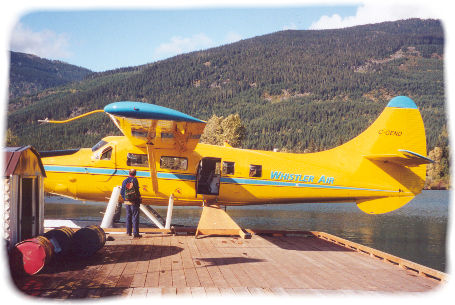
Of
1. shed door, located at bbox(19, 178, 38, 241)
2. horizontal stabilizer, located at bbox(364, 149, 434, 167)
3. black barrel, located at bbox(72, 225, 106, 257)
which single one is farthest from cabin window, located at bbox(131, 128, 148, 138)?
horizontal stabilizer, located at bbox(364, 149, 434, 167)

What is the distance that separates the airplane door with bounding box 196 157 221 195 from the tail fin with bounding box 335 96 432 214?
11.8ft

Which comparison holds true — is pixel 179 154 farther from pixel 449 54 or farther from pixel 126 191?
pixel 449 54

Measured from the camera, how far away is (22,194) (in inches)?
232

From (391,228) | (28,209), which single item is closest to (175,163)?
(28,209)

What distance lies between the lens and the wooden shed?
5219 millimetres

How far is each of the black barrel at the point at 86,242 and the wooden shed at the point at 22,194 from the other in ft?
2.48

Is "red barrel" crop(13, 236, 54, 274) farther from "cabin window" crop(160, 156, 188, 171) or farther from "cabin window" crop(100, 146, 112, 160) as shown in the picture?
"cabin window" crop(160, 156, 188, 171)

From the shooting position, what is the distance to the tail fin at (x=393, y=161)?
392 inches

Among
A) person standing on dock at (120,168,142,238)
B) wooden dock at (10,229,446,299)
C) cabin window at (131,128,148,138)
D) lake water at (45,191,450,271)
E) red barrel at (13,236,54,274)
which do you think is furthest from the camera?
lake water at (45,191,450,271)

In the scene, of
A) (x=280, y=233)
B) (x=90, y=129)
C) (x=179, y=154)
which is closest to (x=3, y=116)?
(x=179, y=154)

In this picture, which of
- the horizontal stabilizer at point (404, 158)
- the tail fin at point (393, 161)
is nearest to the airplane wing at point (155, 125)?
the tail fin at point (393, 161)

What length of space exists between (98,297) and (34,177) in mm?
2965

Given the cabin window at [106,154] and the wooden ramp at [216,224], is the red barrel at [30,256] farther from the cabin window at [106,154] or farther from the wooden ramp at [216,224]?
the cabin window at [106,154]

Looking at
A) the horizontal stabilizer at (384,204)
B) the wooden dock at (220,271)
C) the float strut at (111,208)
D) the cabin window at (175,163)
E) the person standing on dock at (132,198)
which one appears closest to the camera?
the wooden dock at (220,271)
